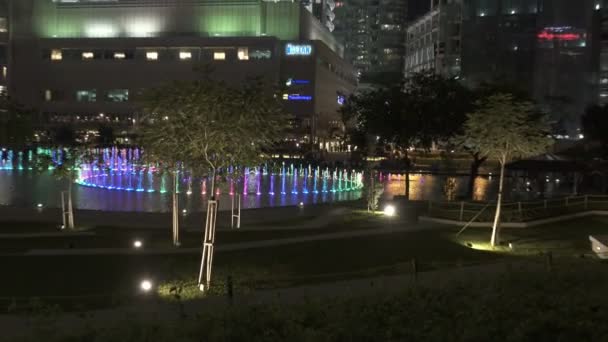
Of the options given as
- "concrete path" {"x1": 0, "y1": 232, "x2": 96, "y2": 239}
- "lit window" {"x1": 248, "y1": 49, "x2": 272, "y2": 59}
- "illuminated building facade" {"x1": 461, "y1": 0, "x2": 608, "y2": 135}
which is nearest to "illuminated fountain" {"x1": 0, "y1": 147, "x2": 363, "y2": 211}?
"concrete path" {"x1": 0, "y1": 232, "x2": 96, "y2": 239}

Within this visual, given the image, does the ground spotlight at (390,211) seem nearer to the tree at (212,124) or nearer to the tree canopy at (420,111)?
the tree canopy at (420,111)

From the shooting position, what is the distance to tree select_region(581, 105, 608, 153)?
190 feet

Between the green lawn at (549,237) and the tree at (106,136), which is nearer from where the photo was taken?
the green lawn at (549,237)

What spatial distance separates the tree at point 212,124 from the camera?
13.1 metres

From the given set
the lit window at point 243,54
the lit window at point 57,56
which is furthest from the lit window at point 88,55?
the lit window at point 243,54

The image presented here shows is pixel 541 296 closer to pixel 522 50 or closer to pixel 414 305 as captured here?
pixel 414 305

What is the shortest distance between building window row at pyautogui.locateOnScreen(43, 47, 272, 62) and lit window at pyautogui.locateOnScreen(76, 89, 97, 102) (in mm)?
5845

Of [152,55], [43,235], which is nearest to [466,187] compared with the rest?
[43,235]

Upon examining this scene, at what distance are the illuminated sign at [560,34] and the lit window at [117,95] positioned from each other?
7102cm

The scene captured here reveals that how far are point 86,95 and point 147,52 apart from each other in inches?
569

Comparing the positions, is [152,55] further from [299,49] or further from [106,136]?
[299,49]

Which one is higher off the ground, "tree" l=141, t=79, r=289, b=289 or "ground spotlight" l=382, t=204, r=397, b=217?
"tree" l=141, t=79, r=289, b=289

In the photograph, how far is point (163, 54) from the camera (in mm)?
108562

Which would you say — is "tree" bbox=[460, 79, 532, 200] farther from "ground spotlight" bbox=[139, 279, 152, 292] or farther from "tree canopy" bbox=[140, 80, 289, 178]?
"ground spotlight" bbox=[139, 279, 152, 292]
